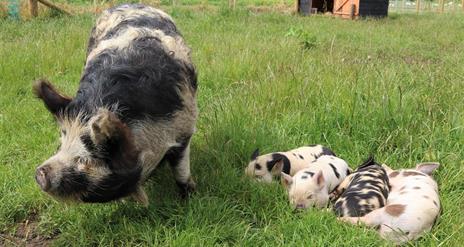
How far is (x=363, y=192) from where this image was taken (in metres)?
3.17

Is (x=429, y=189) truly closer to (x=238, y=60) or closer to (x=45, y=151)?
(x=45, y=151)

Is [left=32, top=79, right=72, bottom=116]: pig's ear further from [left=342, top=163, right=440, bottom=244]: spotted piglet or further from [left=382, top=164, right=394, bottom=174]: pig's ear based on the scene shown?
[left=382, top=164, right=394, bottom=174]: pig's ear

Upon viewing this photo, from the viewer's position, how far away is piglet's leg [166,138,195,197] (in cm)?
321

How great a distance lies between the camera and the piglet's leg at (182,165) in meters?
3.21

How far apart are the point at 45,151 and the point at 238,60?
2.68 meters

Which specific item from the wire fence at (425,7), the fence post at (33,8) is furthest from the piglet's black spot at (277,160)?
the wire fence at (425,7)

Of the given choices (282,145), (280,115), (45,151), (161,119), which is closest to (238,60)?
(280,115)

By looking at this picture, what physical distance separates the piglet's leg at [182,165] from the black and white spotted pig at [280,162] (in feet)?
1.54

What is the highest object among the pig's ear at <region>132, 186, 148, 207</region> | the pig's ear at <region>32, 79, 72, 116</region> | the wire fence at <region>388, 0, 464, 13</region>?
the pig's ear at <region>32, 79, 72, 116</region>

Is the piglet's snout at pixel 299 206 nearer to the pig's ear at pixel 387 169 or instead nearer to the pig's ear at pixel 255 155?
the pig's ear at pixel 255 155

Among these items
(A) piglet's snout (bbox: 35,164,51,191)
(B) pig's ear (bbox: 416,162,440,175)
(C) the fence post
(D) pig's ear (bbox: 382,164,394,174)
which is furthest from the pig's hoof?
(C) the fence post

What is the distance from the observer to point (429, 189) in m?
3.15

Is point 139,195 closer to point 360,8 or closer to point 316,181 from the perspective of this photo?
point 316,181

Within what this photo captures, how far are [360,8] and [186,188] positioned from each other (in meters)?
13.6
